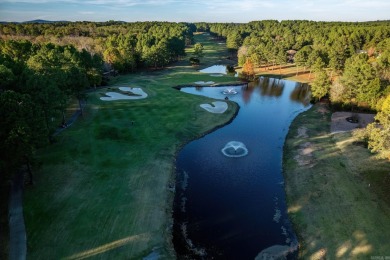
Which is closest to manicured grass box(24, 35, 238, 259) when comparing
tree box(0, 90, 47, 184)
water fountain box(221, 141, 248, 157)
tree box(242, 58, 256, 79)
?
tree box(0, 90, 47, 184)

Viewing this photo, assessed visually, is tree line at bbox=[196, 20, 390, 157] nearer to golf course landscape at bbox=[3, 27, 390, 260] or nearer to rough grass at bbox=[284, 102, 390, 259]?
rough grass at bbox=[284, 102, 390, 259]

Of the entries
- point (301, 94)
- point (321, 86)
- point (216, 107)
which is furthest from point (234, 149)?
point (301, 94)

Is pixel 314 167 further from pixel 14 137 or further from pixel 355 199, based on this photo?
pixel 14 137

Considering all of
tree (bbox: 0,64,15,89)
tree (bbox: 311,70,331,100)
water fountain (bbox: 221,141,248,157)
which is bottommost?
water fountain (bbox: 221,141,248,157)

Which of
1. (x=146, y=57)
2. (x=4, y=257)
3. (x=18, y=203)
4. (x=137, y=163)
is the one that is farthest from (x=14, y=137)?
(x=146, y=57)

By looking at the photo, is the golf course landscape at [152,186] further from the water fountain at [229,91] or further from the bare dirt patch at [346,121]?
the water fountain at [229,91]
